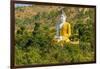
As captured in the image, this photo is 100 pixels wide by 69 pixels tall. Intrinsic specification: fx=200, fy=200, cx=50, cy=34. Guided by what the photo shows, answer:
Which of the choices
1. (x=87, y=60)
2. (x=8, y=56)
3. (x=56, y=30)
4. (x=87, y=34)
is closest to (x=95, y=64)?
(x=87, y=60)

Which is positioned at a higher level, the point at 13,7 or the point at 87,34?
the point at 13,7

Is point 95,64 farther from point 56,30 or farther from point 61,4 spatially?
point 61,4

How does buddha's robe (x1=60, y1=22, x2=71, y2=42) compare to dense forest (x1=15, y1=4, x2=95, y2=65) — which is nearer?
dense forest (x1=15, y1=4, x2=95, y2=65)

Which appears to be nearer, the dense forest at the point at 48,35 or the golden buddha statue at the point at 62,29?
the dense forest at the point at 48,35

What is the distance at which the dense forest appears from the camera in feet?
7.39

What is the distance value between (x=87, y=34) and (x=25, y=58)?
83 centimetres

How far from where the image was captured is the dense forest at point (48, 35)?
88.7 inches

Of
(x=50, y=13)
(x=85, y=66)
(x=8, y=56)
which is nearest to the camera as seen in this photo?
(x=8, y=56)

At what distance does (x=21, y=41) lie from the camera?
225cm

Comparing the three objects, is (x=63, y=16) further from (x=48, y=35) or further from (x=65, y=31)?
(x=48, y=35)

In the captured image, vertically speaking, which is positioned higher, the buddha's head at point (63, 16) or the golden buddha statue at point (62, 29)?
the buddha's head at point (63, 16)

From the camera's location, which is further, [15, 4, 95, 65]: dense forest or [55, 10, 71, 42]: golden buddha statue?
[55, 10, 71, 42]: golden buddha statue

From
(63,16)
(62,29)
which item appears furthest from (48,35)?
(63,16)

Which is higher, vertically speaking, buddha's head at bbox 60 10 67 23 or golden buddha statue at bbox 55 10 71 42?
buddha's head at bbox 60 10 67 23
